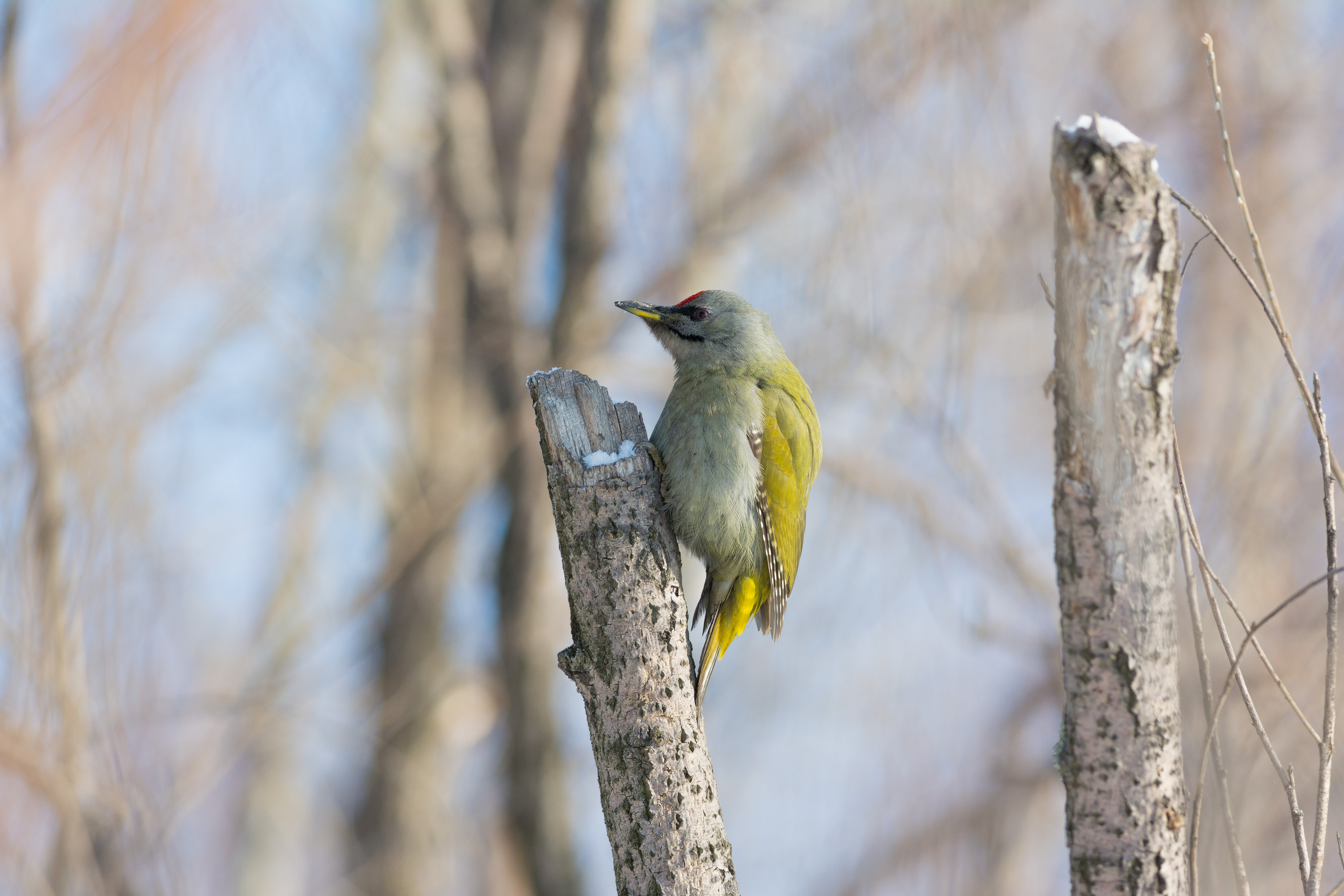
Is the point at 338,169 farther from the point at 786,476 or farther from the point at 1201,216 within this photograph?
the point at 1201,216

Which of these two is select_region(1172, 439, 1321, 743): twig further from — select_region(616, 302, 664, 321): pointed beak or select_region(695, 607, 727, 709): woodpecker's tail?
select_region(616, 302, 664, 321): pointed beak

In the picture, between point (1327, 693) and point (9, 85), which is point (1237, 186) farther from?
point (9, 85)

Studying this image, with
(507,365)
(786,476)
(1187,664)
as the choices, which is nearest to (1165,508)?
(786,476)

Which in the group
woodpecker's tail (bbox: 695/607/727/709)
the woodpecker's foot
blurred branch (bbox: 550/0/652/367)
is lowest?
woodpecker's tail (bbox: 695/607/727/709)

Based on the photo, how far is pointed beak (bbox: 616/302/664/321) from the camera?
12.8 feet

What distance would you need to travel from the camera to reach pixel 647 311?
3.94 m

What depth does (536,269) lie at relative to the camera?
25.6 feet

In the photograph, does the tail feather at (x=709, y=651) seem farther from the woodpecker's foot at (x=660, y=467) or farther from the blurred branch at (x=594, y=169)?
the blurred branch at (x=594, y=169)

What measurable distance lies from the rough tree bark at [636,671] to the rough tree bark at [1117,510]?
779mm

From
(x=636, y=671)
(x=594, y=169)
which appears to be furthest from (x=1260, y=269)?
(x=594, y=169)

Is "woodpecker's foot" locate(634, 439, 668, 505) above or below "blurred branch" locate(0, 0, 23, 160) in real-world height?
below

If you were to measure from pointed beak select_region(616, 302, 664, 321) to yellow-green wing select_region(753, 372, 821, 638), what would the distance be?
54 cm

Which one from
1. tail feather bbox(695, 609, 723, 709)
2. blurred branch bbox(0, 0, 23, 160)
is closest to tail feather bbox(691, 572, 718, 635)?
tail feather bbox(695, 609, 723, 709)

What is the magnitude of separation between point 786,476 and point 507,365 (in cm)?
398
